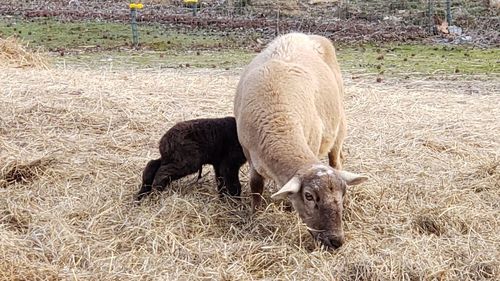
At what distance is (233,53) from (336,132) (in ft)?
35.0

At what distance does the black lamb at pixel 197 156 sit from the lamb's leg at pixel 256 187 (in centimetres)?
37

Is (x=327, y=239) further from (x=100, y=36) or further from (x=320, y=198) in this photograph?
(x=100, y=36)

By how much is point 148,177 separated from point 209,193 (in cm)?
55

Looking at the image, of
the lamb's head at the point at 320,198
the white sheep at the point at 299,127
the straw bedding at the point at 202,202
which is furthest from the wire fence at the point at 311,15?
the lamb's head at the point at 320,198

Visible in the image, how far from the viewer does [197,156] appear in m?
6.66

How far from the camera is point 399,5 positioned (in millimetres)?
23609

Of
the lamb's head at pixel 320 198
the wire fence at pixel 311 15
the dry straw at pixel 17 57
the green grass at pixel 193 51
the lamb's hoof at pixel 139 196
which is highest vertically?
the lamb's head at pixel 320 198

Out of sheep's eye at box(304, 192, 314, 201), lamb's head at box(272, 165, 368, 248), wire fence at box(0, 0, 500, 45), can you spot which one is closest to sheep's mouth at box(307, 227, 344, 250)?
lamb's head at box(272, 165, 368, 248)

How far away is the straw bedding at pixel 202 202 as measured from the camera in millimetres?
5289

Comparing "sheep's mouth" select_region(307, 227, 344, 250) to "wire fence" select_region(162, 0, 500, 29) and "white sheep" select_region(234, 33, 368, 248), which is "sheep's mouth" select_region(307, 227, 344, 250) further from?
"wire fence" select_region(162, 0, 500, 29)

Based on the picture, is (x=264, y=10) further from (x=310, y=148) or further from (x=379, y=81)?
(x=310, y=148)

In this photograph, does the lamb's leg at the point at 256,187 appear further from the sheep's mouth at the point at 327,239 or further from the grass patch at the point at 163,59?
the grass patch at the point at 163,59

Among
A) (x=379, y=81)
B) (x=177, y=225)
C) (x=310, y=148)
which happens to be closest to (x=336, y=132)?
(x=310, y=148)

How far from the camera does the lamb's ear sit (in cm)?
516
